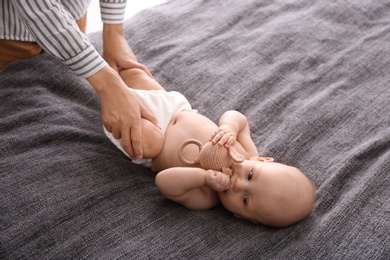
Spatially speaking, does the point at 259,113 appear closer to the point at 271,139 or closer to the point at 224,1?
the point at 271,139

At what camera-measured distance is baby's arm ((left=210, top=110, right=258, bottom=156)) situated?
1.27 m

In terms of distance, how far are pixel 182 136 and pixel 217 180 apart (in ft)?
0.73

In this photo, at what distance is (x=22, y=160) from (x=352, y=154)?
2.88 feet

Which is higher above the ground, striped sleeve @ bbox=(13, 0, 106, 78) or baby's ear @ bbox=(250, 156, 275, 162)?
striped sleeve @ bbox=(13, 0, 106, 78)

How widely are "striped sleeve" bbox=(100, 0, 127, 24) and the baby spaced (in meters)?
0.28

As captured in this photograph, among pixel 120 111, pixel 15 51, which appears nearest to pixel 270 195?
pixel 120 111

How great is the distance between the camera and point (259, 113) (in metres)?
1.52

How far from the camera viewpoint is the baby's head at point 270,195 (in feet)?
3.85

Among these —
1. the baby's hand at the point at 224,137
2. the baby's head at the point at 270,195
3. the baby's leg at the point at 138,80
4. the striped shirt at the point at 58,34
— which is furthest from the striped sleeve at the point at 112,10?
the baby's head at the point at 270,195

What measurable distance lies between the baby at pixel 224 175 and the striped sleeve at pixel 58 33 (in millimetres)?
226

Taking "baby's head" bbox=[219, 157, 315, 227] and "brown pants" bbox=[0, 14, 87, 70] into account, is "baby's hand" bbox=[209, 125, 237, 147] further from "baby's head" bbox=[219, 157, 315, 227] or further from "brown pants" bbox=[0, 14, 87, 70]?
"brown pants" bbox=[0, 14, 87, 70]

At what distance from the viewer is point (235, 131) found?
4.35ft

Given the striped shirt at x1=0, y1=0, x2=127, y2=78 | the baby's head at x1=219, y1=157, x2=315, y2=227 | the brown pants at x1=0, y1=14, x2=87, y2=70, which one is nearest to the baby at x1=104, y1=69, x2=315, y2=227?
the baby's head at x1=219, y1=157, x2=315, y2=227

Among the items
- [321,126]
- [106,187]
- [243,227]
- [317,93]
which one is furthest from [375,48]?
[106,187]
